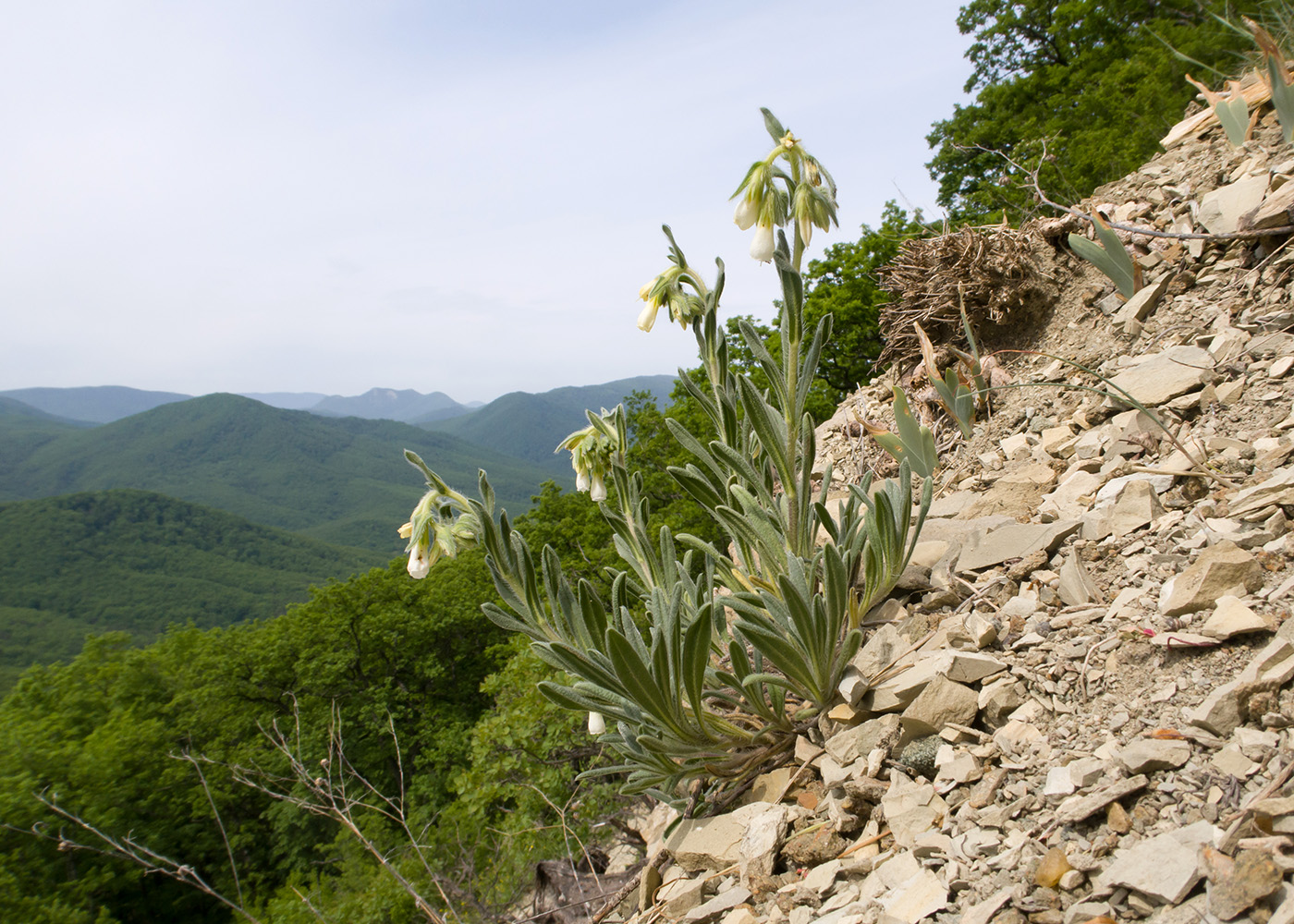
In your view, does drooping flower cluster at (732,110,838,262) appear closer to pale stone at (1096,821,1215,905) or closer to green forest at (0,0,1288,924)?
green forest at (0,0,1288,924)

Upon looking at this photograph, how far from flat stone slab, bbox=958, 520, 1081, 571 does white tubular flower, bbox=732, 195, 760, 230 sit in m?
1.45

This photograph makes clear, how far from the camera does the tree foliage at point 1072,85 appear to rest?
853cm

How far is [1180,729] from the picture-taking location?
1.44 meters

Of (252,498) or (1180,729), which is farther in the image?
(252,498)

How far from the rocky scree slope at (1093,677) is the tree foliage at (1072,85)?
4.97m

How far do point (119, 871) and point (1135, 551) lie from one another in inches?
1054

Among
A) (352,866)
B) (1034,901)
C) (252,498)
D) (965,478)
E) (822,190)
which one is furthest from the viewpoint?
(252,498)

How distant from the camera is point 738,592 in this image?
253 cm

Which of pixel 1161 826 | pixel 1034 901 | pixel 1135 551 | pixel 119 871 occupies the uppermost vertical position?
pixel 1135 551

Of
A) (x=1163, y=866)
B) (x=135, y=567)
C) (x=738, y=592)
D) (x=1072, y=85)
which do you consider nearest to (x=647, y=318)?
(x=738, y=592)

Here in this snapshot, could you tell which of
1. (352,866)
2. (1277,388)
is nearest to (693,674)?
(1277,388)

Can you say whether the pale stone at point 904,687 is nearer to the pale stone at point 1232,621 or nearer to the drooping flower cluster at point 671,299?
the pale stone at point 1232,621

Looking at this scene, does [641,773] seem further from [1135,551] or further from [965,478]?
[965,478]

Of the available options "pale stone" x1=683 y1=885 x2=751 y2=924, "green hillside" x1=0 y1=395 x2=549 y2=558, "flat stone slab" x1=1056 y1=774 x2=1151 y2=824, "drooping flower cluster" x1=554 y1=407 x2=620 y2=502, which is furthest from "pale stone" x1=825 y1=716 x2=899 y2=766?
"green hillside" x1=0 y1=395 x2=549 y2=558
